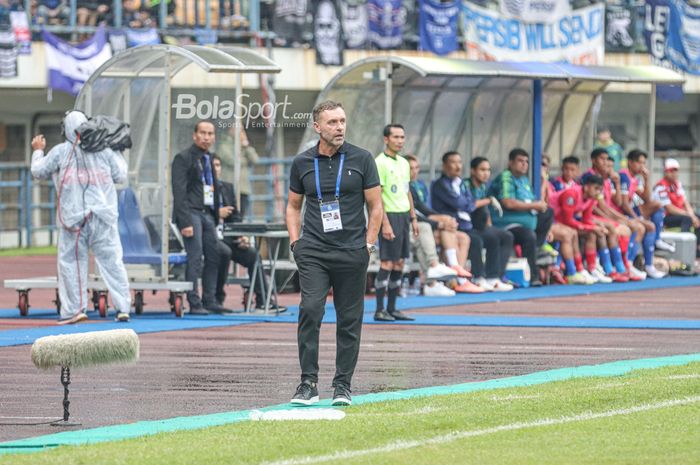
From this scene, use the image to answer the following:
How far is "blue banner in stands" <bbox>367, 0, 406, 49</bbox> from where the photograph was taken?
36.7m

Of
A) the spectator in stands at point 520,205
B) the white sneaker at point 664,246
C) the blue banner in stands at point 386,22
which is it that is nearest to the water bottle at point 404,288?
the spectator in stands at point 520,205

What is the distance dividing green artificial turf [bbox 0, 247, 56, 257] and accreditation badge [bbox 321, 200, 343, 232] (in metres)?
20.3

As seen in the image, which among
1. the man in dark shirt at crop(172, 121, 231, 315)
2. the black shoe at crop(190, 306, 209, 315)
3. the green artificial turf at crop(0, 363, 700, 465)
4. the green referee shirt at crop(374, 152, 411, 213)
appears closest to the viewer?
the green artificial turf at crop(0, 363, 700, 465)

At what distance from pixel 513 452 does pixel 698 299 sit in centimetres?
1376

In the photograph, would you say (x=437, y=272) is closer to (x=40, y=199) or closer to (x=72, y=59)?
(x=72, y=59)

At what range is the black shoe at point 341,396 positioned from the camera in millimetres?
11367

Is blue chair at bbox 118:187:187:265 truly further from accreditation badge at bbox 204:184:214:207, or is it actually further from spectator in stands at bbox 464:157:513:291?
spectator in stands at bbox 464:157:513:291

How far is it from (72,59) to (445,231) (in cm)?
1327

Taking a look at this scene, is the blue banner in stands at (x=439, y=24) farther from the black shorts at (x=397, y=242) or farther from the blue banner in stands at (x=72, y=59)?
the black shorts at (x=397, y=242)

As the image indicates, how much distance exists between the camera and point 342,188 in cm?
1162

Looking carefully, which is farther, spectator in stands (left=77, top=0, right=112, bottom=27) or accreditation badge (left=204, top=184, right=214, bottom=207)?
spectator in stands (left=77, top=0, right=112, bottom=27)

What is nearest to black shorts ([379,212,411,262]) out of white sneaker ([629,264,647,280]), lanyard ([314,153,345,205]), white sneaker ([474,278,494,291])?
white sneaker ([474,278,494,291])

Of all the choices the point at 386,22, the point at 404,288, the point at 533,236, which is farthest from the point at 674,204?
the point at 386,22

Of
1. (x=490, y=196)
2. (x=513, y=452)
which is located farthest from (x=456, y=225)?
(x=513, y=452)
